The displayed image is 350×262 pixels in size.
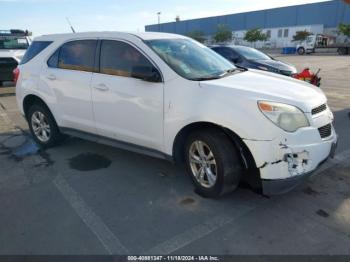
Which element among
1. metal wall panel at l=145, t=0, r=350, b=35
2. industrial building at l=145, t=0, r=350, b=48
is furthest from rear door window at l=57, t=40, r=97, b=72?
metal wall panel at l=145, t=0, r=350, b=35

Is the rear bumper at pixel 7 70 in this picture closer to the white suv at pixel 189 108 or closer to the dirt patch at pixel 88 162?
the white suv at pixel 189 108

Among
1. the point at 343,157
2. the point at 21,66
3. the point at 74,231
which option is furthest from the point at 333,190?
the point at 21,66

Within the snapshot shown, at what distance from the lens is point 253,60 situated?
33.1 ft

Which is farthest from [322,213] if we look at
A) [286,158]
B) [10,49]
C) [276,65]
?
[10,49]

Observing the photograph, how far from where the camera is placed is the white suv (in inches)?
122

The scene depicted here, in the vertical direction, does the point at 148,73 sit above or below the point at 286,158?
above

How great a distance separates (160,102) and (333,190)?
89.8 inches

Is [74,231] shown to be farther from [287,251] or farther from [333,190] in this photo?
[333,190]

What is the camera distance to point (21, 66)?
5.56 meters

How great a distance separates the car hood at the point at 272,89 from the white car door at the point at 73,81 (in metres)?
1.89

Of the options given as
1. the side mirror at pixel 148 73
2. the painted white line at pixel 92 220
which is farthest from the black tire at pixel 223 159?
the painted white line at pixel 92 220

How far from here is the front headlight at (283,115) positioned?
120 inches

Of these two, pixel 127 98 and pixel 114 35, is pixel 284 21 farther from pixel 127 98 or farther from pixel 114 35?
pixel 127 98

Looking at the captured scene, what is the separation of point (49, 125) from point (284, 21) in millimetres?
76636
